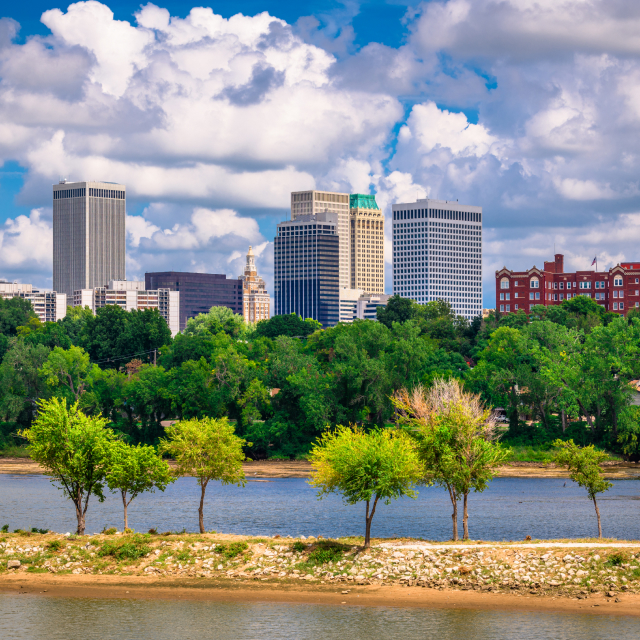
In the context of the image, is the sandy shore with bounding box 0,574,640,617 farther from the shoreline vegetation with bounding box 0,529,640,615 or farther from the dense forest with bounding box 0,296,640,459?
the dense forest with bounding box 0,296,640,459

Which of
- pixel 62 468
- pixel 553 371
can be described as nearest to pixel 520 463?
pixel 553 371

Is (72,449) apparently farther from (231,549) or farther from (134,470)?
(231,549)

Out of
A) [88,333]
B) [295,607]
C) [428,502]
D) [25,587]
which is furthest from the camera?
[88,333]

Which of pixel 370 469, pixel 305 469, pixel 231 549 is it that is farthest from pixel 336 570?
pixel 305 469

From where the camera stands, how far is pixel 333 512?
3337 inches

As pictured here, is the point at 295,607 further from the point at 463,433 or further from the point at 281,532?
the point at 281,532

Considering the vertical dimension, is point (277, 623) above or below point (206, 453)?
below

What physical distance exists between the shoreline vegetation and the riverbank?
61582 mm

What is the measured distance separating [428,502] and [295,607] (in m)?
44.9

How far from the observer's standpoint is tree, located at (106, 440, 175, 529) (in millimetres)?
60031

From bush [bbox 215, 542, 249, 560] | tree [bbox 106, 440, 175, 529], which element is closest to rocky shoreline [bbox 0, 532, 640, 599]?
bush [bbox 215, 542, 249, 560]

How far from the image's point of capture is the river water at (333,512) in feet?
238

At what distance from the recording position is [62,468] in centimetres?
6069

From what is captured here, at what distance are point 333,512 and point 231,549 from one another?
29.5 m
